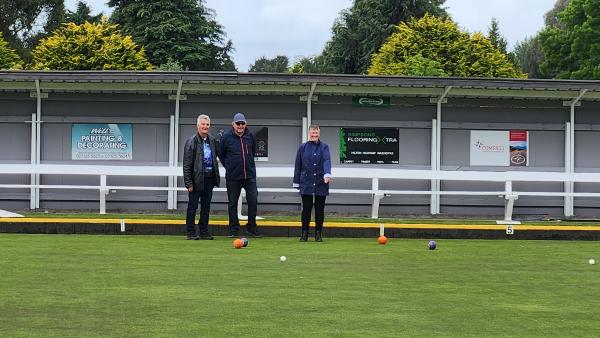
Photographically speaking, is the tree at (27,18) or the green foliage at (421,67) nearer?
the green foliage at (421,67)

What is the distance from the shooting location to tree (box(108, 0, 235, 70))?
170 ft

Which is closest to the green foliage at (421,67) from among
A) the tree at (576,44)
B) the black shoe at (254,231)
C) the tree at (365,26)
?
the black shoe at (254,231)

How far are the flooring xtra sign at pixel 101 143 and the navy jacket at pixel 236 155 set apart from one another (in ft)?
21.0

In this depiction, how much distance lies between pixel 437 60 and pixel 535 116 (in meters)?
15.3

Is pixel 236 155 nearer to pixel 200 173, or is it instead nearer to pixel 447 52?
pixel 200 173

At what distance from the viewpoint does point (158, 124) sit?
19.3m

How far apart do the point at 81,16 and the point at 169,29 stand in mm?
12816

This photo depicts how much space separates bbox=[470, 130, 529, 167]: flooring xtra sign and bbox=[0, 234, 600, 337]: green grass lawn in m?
7.72

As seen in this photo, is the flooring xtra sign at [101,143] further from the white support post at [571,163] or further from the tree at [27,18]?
the tree at [27,18]

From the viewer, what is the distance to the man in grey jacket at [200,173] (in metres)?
12.9

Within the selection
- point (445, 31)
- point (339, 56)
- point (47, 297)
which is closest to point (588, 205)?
point (47, 297)

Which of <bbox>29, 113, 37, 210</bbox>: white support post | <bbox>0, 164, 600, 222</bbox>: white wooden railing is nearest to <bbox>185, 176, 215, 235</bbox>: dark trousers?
<bbox>0, 164, 600, 222</bbox>: white wooden railing

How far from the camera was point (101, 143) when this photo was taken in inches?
763

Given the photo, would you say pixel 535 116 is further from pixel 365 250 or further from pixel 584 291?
pixel 584 291
